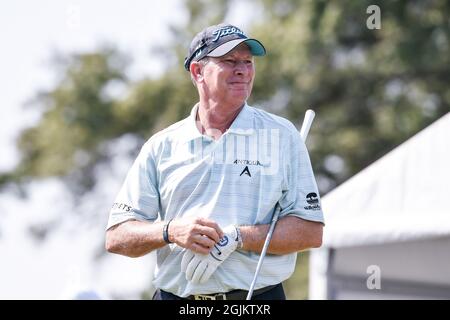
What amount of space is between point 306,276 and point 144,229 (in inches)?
596

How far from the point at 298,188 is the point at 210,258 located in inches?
22.2

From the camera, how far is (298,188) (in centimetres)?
614

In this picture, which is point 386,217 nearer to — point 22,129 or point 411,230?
point 411,230

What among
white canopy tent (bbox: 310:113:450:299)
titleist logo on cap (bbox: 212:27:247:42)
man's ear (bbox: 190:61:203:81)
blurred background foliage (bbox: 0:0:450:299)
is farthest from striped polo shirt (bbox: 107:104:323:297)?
blurred background foliage (bbox: 0:0:450:299)

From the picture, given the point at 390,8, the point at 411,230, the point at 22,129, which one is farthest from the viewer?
the point at 22,129

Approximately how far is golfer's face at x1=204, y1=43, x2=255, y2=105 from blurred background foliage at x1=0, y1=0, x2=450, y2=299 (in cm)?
1338

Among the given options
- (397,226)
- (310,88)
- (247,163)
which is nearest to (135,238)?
(247,163)

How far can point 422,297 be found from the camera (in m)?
8.69

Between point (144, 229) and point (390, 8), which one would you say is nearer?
point (144, 229)

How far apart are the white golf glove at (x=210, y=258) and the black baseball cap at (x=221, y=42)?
896 millimetres

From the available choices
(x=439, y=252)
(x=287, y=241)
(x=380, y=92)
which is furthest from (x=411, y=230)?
(x=380, y=92)

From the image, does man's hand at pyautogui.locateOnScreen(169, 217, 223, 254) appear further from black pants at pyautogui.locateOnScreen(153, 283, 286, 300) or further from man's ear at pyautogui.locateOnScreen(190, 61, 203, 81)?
man's ear at pyautogui.locateOnScreen(190, 61, 203, 81)
